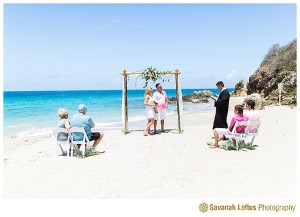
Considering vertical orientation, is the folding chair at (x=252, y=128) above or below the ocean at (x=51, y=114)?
above

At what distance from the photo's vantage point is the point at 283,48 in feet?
104

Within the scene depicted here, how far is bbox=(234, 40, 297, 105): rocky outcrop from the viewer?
22.9m

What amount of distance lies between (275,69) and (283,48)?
16.6 feet

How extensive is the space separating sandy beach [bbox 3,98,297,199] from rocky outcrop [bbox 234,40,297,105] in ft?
42.8

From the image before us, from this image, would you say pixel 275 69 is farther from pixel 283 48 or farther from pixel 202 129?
pixel 202 129

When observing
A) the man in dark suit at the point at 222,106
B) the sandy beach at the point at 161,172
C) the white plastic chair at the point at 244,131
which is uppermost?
the man in dark suit at the point at 222,106

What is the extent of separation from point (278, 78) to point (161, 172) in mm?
20927

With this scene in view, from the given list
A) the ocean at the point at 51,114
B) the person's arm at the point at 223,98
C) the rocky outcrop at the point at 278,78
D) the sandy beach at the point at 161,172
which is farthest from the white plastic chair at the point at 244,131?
the rocky outcrop at the point at 278,78

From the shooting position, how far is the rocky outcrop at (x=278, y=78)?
22.9 m

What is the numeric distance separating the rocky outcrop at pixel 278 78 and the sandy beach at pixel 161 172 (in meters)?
13.0

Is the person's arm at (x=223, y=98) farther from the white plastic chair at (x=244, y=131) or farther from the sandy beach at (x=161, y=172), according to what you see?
the sandy beach at (x=161, y=172)

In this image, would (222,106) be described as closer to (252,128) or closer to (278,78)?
(252,128)

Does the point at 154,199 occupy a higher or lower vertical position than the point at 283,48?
lower

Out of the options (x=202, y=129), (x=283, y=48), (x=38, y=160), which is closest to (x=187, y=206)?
(x=38, y=160)
